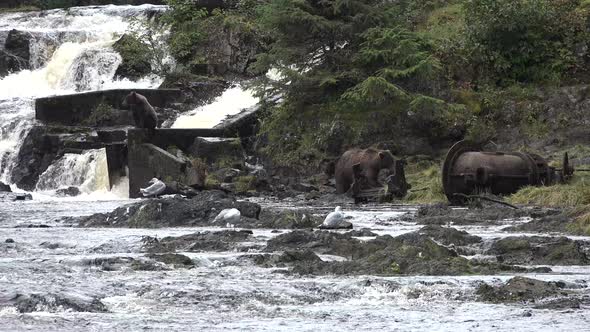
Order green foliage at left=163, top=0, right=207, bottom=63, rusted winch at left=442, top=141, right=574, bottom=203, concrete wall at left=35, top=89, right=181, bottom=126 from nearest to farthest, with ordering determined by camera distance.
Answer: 1. rusted winch at left=442, top=141, right=574, bottom=203
2. concrete wall at left=35, top=89, right=181, bottom=126
3. green foliage at left=163, top=0, right=207, bottom=63

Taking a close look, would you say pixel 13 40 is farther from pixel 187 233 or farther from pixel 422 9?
pixel 187 233

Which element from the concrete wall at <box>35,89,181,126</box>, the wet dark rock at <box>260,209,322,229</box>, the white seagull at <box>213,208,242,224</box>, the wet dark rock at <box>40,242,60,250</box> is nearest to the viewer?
the wet dark rock at <box>40,242,60,250</box>

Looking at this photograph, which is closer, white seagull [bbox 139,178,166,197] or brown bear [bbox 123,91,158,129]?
white seagull [bbox 139,178,166,197]

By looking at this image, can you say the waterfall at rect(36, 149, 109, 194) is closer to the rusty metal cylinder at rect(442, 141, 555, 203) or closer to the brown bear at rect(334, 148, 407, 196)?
the brown bear at rect(334, 148, 407, 196)

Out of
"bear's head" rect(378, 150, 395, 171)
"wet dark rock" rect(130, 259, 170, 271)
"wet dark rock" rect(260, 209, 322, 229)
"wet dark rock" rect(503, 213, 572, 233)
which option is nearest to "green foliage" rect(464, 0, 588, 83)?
"bear's head" rect(378, 150, 395, 171)

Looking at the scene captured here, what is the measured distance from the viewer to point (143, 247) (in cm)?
1479

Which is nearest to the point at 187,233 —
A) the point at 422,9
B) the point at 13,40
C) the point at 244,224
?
the point at 244,224

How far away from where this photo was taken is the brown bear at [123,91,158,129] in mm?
28875

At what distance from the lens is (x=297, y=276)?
11.9 m

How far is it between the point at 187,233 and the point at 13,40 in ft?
93.2

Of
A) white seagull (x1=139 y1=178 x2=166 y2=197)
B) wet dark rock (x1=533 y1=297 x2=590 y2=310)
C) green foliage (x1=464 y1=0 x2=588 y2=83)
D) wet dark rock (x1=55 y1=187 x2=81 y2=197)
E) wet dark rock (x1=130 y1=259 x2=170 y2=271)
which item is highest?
green foliage (x1=464 y1=0 x2=588 y2=83)

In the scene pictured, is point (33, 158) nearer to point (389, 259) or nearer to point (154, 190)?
point (154, 190)

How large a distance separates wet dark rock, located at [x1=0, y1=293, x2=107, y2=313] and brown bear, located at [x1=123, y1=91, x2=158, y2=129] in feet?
61.8

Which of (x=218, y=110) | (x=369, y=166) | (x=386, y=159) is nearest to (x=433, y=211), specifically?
(x=386, y=159)
